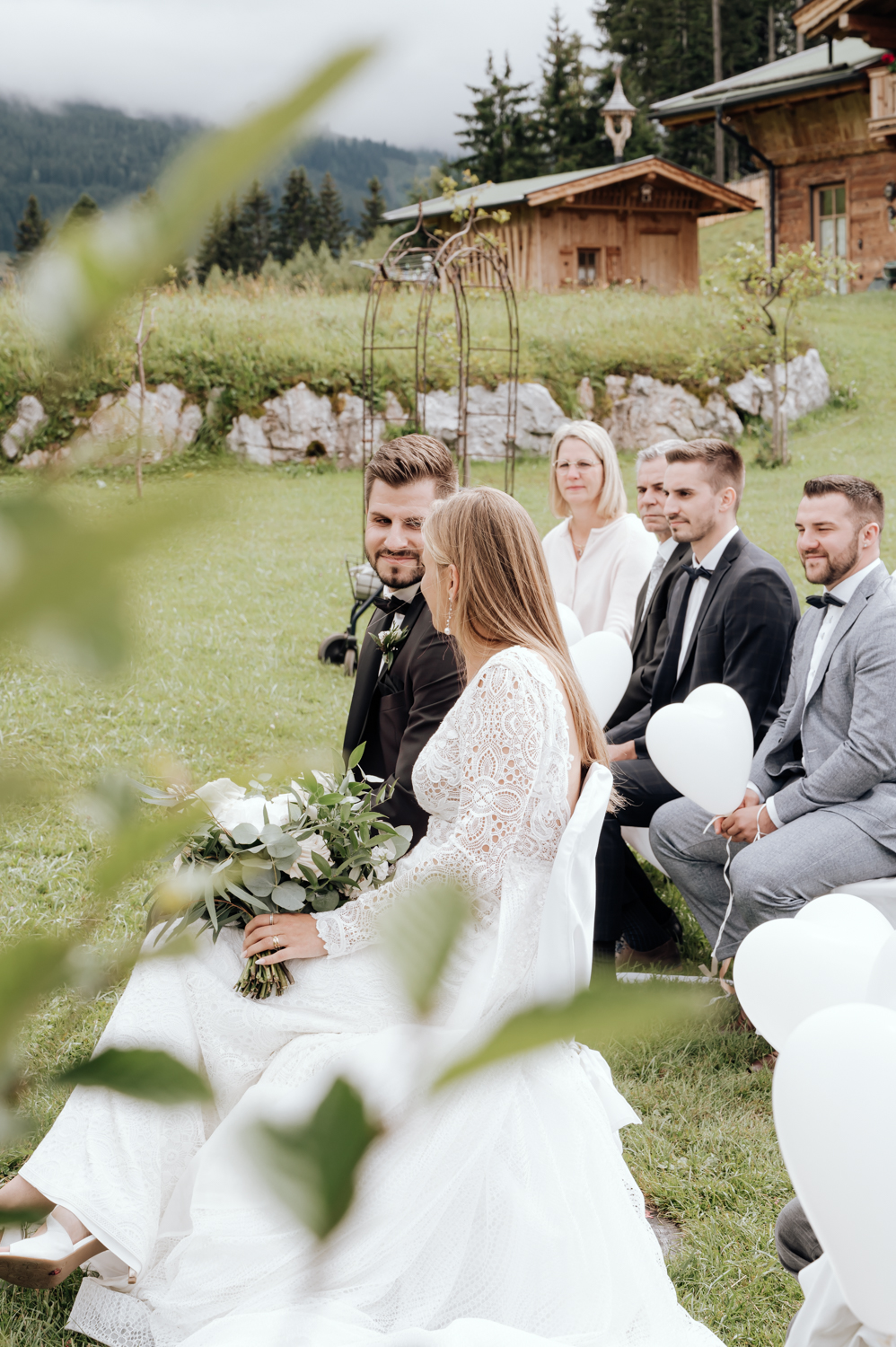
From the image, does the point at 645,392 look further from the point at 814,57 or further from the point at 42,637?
the point at 42,637

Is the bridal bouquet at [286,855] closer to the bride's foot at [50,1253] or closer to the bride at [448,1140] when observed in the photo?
the bride at [448,1140]

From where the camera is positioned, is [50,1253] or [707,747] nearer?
[50,1253]

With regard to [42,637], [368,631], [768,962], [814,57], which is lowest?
[768,962]

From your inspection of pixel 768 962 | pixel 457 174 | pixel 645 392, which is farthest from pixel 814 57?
pixel 768 962

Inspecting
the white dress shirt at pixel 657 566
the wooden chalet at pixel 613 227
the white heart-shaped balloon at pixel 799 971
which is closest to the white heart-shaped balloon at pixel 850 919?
the white heart-shaped balloon at pixel 799 971

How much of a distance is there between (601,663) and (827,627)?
2.81 feet

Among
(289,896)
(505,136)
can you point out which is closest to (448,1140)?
(289,896)

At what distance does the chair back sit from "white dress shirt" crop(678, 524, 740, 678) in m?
1.92

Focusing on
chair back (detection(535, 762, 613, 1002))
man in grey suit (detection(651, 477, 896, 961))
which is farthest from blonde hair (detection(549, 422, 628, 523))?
chair back (detection(535, 762, 613, 1002))

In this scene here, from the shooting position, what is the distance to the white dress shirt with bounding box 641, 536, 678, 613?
458cm

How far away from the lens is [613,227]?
70.8ft

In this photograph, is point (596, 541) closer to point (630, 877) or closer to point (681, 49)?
point (630, 877)

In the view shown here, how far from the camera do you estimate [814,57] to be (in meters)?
23.3

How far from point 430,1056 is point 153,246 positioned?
0.25m
